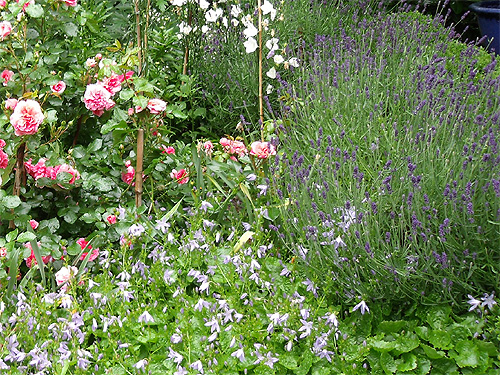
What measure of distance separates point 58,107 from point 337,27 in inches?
99.1

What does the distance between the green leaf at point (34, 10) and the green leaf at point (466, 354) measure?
7.08 feet

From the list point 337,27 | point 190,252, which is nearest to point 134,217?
point 190,252

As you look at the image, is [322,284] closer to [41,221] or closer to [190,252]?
[190,252]

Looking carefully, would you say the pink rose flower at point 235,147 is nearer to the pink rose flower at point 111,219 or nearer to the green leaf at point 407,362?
the pink rose flower at point 111,219

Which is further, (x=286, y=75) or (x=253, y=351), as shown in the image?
(x=286, y=75)

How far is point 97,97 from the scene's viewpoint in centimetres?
284

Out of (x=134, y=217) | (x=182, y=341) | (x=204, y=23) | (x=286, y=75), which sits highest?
(x=204, y=23)

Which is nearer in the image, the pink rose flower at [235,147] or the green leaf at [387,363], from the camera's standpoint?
the green leaf at [387,363]

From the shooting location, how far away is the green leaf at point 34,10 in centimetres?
273

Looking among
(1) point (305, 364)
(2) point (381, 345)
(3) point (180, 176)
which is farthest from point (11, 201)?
(2) point (381, 345)

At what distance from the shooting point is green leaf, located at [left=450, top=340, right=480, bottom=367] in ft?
7.07

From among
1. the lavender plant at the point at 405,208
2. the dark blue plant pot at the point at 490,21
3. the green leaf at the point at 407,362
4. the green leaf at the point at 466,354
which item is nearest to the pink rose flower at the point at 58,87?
the lavender plant at the point at 405,208

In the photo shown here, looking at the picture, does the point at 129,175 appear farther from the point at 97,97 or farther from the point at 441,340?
the point at 441,340

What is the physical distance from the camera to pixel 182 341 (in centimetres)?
230
